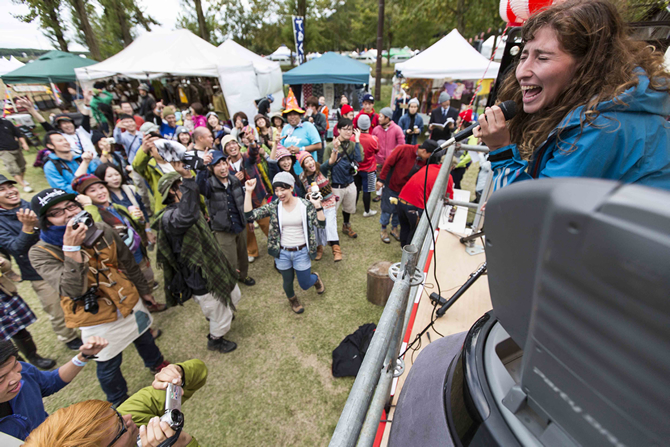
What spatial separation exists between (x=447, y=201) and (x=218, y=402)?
11.3ft

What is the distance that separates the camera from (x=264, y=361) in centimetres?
331

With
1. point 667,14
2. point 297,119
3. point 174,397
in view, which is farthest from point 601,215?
point 297,119

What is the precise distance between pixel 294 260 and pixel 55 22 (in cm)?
2659

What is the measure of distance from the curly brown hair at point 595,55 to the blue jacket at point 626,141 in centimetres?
3

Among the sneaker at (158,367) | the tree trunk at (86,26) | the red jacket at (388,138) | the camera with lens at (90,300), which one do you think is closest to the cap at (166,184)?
the camera with lens at (90,300)

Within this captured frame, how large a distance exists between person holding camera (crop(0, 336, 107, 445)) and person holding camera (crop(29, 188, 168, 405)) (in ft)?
1.58

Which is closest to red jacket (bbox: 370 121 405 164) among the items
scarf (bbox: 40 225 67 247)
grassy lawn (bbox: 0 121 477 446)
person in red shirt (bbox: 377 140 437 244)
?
person in red shirt (bbox: 377 140 437 244)

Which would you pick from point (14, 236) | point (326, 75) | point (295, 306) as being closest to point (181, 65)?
point (326, 75)

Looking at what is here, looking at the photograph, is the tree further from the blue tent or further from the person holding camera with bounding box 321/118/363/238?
the person holding camera with bounding box 321/118/363/238

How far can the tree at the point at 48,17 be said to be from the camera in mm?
17688

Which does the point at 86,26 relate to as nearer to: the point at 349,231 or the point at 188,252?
→ the point at 349,231

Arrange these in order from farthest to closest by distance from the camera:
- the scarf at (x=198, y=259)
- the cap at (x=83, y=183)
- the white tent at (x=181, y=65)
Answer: the white tent at (x=181, y=65) → the cap at (x=83, y=183) → the scarf at (x=198, y=259)

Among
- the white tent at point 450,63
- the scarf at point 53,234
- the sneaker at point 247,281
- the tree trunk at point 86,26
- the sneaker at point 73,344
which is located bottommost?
the sneaker at point 73,344

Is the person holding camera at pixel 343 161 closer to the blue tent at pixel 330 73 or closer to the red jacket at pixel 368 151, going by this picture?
the red jacket at pixel 368 151
